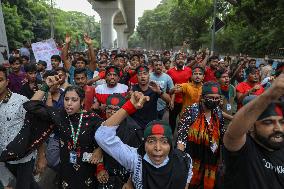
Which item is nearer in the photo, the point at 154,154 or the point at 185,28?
the point at 154,154

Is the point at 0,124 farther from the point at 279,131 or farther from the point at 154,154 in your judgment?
the point at 279,131

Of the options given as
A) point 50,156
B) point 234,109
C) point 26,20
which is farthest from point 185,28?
point 50,156

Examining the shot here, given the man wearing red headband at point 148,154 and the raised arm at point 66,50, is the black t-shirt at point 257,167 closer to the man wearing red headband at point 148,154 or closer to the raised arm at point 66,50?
the man wearing red headband at point 148,154

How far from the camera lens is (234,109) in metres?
6.90

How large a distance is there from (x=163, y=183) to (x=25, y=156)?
179cm

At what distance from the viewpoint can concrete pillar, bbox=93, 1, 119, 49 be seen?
33.2 meters

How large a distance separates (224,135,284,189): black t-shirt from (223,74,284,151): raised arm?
0.29 ft

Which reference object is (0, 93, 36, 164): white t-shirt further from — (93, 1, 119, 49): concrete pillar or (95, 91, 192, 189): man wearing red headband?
(93, 1, 119, 49): concrete pillar

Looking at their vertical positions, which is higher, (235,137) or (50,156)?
(235,137)

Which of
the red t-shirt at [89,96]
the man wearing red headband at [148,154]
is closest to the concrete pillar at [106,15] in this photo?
the red t-shirt at [89,96]

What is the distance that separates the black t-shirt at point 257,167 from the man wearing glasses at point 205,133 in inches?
59.8

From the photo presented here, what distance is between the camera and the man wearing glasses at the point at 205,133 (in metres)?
3.88

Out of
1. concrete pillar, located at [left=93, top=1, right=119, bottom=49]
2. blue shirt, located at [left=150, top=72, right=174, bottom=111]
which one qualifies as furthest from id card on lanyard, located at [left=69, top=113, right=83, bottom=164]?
concrete pillar, located at [left=93, top=1, right=119, bottom=49]

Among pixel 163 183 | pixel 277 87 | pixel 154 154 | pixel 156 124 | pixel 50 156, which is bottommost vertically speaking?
pixel 50 156
